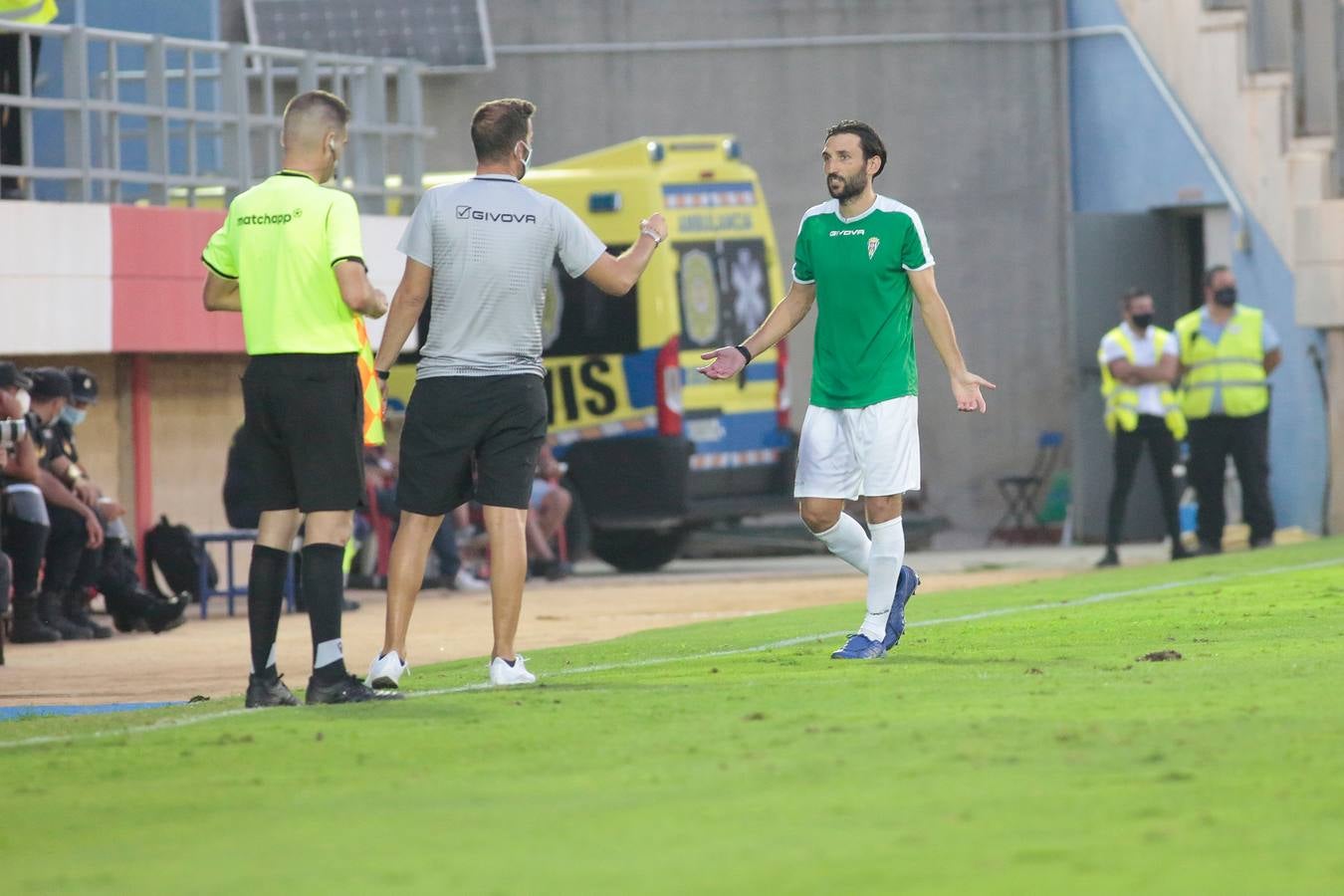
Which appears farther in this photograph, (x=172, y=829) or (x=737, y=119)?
(x=737, y=119)

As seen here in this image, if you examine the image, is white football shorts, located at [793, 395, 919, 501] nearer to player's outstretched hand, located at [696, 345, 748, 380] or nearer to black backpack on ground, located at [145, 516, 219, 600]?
player's outstretched hand, located at [696, 345, 748, 380]

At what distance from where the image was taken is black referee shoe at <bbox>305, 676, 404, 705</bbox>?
8.19 m

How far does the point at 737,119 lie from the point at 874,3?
69.1 inches

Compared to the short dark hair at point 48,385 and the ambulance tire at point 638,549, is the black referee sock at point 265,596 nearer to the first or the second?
the short dark hair at point 48,385

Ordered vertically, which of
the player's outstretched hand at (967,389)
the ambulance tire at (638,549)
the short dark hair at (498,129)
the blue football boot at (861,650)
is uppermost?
the short dark hair at (498,129)

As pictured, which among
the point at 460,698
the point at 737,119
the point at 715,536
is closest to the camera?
the point at 460,698

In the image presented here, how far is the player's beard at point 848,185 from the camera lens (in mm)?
9266

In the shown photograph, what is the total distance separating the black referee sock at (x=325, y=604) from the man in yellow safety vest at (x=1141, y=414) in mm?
11769

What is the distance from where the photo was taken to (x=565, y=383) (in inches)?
798

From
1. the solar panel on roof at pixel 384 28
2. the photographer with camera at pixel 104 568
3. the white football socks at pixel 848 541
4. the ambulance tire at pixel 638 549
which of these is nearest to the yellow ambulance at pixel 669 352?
the ambulance tire at pixel 638 549

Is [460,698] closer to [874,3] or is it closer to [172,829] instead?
[172,829]

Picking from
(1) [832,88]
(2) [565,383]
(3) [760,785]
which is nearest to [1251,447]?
(2) [565,383]

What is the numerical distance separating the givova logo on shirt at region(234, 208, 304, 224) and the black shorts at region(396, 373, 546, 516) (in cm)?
76

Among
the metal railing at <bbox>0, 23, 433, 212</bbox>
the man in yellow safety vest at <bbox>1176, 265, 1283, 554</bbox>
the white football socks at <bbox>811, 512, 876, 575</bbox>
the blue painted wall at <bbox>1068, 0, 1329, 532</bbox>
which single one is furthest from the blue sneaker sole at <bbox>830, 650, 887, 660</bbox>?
the blue painted wall at <bbox>1068, 0, 1329, 532</bbox>
